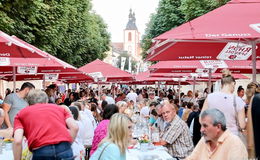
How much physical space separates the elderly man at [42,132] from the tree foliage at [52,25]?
1109 centimetres

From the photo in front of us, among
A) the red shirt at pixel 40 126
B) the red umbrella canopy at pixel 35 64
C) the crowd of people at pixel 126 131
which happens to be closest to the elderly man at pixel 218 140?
the crowd of people at pixel 126 131

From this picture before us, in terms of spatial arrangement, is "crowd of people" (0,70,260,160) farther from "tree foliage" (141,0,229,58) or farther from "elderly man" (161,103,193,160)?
"tree foliage" (141,0,229,58)

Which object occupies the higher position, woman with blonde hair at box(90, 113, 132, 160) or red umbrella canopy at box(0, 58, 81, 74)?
red umbrella canopy at box(0, 58, 81, 74)

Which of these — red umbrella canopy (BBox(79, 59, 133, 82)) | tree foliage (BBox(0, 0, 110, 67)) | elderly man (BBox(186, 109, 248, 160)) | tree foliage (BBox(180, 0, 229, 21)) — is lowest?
elderly man (BBox(186, 109, 248, 160))

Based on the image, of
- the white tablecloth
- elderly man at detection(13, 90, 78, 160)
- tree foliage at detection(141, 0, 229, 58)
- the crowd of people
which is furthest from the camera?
tree foliage at detection(141, 0, 229, 58)

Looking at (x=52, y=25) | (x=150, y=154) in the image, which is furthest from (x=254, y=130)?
(x=52, y=25)

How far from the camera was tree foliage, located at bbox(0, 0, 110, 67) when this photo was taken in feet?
62.2

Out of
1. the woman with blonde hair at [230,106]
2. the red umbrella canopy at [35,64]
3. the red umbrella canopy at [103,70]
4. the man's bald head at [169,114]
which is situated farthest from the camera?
the red umbrella canopy at [103,70]

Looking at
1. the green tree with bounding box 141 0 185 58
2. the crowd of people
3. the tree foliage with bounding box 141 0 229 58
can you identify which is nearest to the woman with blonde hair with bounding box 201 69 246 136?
the crowd of people

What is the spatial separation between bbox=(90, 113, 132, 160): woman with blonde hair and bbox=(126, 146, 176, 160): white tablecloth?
1.76m

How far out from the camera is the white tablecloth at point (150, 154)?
7.62m

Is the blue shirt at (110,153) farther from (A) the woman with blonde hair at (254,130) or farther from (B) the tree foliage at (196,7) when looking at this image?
(B) the tree foliage at (196,7)

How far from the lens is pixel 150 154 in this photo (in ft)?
26.2

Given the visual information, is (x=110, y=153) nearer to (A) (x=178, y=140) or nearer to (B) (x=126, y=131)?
(B) (x=126, y=131)
